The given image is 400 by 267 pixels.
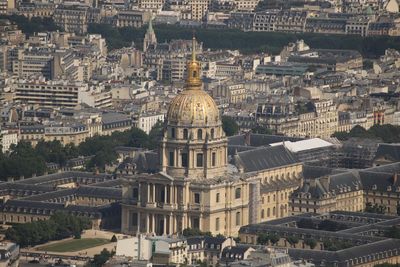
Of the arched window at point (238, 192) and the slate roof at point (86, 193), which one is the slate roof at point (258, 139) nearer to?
the slate roof at point (86, 193)

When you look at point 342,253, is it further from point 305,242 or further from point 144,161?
point 144,161

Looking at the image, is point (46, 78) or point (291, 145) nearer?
point (291, 145)

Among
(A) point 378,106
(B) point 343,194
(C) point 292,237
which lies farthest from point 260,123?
(C) point 292,237

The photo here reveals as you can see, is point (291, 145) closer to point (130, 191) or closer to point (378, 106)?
point (130, 191)

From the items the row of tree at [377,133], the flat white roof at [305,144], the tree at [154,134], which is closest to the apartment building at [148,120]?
the tree at [154,134]

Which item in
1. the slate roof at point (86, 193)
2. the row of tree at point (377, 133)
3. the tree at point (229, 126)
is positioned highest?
the slate roof at point (86, 193)
